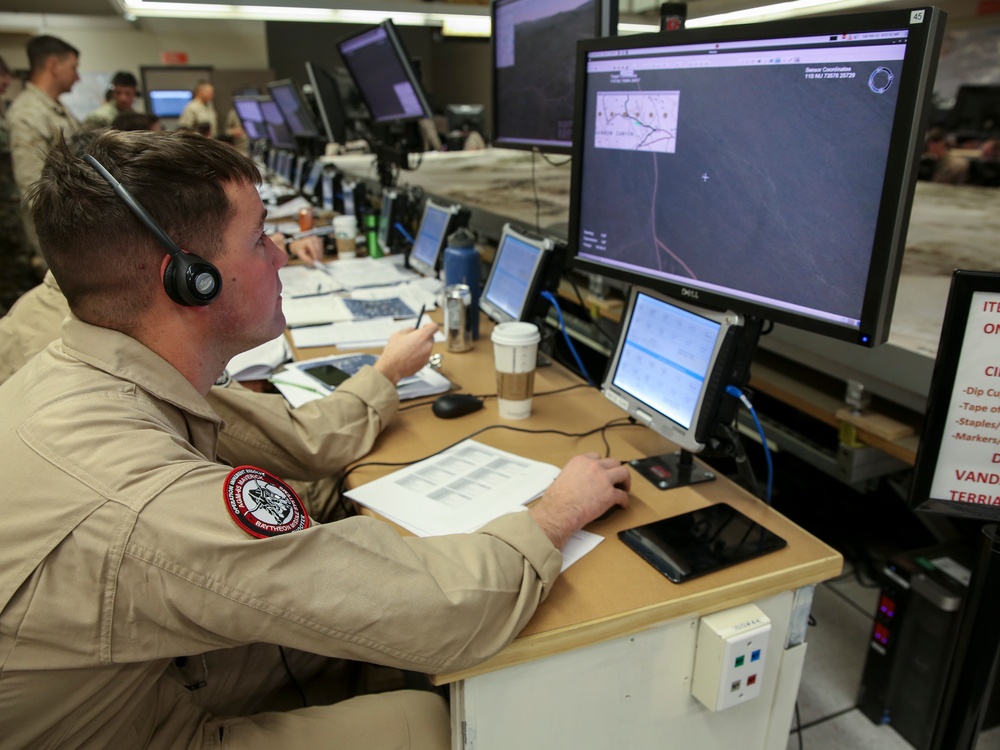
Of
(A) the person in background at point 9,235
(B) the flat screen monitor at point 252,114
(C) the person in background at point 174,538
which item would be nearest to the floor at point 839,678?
(C) the person in background at point 174,538

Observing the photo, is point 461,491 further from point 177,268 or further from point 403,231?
point 403,231

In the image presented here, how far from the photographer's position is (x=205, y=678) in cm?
107

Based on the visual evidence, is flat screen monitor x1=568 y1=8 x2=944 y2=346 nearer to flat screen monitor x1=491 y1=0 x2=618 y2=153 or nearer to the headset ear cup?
flat screen monitor x1=491 y1=0 x2=618 y2=153

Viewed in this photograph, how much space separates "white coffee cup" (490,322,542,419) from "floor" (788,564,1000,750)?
3.00 ft

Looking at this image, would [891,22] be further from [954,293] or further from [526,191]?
[526,191]

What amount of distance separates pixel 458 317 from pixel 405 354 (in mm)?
352

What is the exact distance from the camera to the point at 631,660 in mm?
938

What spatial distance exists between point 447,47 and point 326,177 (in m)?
9.17

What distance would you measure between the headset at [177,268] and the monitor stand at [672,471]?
0.76 metres

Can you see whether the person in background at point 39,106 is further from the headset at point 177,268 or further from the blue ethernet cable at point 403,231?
the headset at point 177,268

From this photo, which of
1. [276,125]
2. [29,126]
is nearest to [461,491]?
[29,126]

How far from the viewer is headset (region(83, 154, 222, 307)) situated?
0.82 meters

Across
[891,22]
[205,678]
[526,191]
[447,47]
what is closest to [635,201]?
[891,22]

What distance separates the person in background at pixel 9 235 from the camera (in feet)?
14.8
